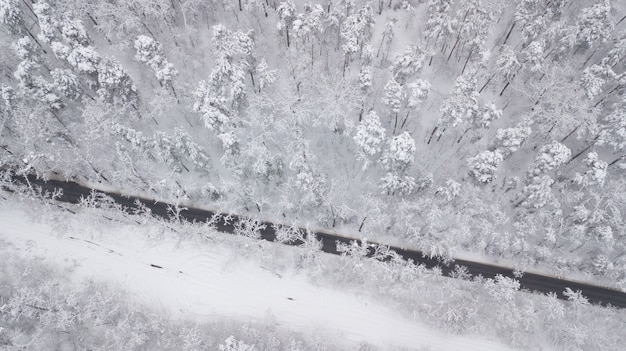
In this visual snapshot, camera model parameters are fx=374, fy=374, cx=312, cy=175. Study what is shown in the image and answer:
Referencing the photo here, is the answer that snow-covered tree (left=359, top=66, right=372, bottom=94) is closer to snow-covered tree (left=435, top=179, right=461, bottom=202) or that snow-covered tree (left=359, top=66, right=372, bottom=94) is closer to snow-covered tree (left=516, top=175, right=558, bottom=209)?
snow-covered tree (left=435, top=179, right=461, bottom=202)

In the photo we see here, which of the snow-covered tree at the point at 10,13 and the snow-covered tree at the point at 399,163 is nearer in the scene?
the snow-covered tree at the point at 399,163

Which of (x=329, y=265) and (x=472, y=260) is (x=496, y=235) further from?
(x=329, y=265)

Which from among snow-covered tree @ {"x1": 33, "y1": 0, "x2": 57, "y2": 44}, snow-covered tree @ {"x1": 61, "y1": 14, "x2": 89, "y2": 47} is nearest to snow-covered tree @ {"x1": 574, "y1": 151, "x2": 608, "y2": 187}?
snow-covered tree @ {"x1": 61, "y1": 14, "x2": 89, "y2": 47}

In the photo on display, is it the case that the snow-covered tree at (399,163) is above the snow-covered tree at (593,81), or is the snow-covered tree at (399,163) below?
below

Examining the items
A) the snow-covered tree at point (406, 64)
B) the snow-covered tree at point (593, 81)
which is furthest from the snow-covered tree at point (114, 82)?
the snow-covered tree at point (593, 81)

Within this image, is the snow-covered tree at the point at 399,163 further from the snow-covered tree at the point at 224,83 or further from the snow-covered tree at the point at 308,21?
the snow-covered tree at the point at 224,83

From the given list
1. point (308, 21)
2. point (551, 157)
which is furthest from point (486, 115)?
point (308, 21)
